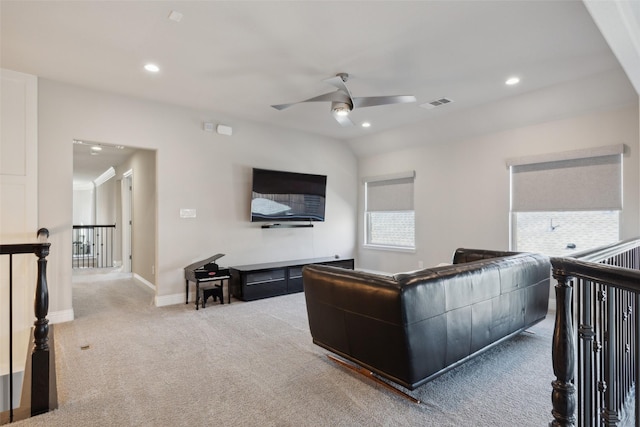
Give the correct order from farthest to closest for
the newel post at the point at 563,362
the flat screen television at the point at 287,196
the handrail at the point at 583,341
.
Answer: the flat screen television at the point at 287,196 < the newel post at the point at 563,362 < the handrail at the point at 583,341

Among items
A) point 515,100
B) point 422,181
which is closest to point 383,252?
point 422,181

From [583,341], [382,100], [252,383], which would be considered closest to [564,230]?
[382,100]

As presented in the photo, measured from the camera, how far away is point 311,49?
3.14m

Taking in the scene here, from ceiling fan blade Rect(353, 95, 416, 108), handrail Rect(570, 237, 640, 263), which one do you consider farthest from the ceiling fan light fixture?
handrail Rect(570, 237, 640, 263)

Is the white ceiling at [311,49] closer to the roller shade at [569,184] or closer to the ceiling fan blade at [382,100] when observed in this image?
the ceiling fan blade at [382,100]

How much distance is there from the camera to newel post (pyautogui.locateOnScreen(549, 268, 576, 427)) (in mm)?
1240

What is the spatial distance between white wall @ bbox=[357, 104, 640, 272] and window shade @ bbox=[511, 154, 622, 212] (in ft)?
0.35

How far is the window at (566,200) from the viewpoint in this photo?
4000mm

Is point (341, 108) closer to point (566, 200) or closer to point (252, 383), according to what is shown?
point (252, 383)

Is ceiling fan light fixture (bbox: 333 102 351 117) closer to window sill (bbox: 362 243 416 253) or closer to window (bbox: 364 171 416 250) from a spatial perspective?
window (bbox: 364 171 416 250)

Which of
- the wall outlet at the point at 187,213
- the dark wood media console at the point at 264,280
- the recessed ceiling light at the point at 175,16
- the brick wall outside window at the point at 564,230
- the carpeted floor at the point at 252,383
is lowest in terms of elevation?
the carpeted floor at the point at 252,383

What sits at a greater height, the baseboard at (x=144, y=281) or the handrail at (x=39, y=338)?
the handrail at (x=39, y=338)

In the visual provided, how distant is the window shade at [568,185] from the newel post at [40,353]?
5348 millimetres

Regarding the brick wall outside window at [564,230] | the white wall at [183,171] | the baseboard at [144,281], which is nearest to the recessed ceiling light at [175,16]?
the white wall at [183,171]
